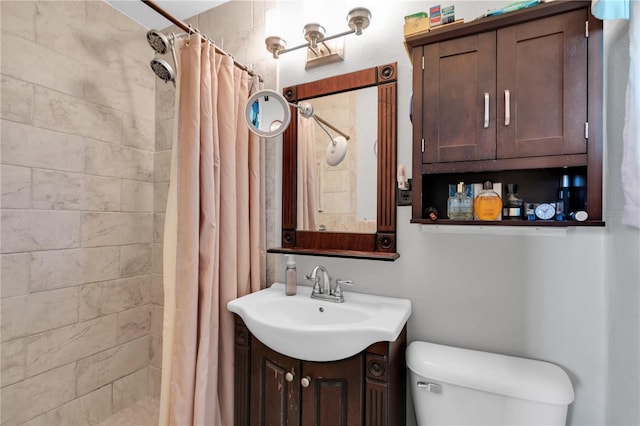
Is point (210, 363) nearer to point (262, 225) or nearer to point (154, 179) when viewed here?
point (262, 225)

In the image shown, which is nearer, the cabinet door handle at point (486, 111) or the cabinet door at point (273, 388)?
the cabinet door handle at point (486, 111)

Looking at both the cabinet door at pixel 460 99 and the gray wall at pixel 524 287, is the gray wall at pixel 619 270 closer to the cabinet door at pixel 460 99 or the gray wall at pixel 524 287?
the gray wall at pixel 524 287

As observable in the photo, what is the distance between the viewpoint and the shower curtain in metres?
1.29

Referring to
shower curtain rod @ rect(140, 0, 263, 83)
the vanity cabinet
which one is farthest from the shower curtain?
the vanity cabinet

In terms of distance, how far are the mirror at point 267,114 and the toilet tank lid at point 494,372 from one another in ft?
3.61

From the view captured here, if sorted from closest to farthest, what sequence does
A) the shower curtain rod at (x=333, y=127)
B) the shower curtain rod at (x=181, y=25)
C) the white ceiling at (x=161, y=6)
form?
the shower curtain rod at (x=181, y=25), the shower curtain rod at (x=333, y=127), the white ceiling at (x=161, y=6)

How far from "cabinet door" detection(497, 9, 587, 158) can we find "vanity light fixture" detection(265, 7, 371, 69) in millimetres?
572

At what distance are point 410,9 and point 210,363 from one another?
178 centimetres

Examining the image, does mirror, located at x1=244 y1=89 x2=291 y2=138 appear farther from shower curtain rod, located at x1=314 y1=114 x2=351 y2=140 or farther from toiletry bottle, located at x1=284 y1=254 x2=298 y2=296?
toiletry bottle, located at x1=284 y1=254 x2=298 y2=296

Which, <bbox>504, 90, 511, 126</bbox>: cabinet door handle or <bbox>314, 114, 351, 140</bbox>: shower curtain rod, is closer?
<bbox>504, 90, 511, 126</bbox>: cabinet door handle

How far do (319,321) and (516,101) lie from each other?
1.10 metres

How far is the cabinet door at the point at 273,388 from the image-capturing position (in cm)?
116

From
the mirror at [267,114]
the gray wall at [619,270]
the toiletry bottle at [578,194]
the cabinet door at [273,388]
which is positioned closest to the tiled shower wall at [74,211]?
the mirror at [267,114]

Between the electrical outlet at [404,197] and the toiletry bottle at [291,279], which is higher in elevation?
the electrical outlet at [404,197]
